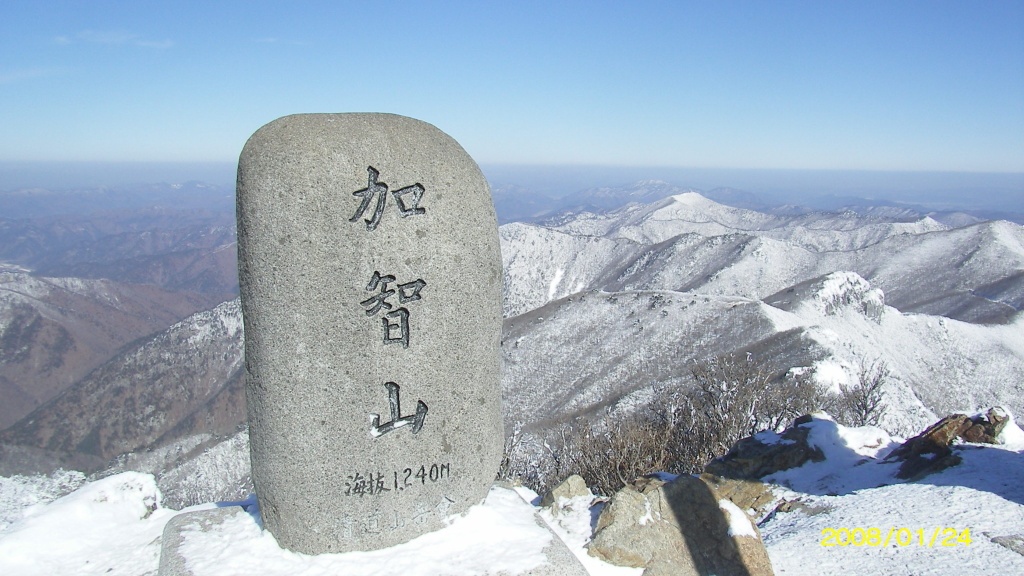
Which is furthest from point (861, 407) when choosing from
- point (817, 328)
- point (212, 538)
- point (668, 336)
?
point (212, 538)

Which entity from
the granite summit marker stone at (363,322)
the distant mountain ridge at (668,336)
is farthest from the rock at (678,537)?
the distant mountain ridge at (668,336)

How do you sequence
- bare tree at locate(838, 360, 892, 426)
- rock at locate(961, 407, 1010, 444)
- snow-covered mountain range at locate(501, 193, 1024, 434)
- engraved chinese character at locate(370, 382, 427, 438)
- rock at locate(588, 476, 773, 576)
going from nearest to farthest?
engraved chinese character at locate(370, 382, 427, 438) → rock at locate(588, 476, 773, 576) → rock at locate(961, 407, 1010, 444) → bare tree at locate(838, 360, 892, 426) → snow-covered mountain range at locate(501, 193, 1024, 434)

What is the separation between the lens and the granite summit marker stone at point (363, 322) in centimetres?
510

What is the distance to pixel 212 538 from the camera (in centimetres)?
608

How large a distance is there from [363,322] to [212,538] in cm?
324

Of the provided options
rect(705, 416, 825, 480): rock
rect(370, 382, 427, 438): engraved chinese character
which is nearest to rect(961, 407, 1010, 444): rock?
rect(705, 416, 825, 480): rock

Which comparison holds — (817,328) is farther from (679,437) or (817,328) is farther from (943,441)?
(943,441)

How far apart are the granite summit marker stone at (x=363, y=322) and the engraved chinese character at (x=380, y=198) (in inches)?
0.4

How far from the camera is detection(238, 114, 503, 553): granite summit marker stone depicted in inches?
201

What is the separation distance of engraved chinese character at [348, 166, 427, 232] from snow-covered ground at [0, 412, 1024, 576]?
3675mm

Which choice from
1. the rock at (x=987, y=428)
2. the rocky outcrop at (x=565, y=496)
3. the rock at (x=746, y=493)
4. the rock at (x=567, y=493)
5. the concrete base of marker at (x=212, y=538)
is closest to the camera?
the concrete base of marker at (x=212, y=538)

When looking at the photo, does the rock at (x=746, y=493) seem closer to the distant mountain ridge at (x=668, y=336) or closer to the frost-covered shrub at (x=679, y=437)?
the frost-covered shrub at (x=679, y=437)

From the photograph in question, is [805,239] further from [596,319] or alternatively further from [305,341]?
[305,341]
